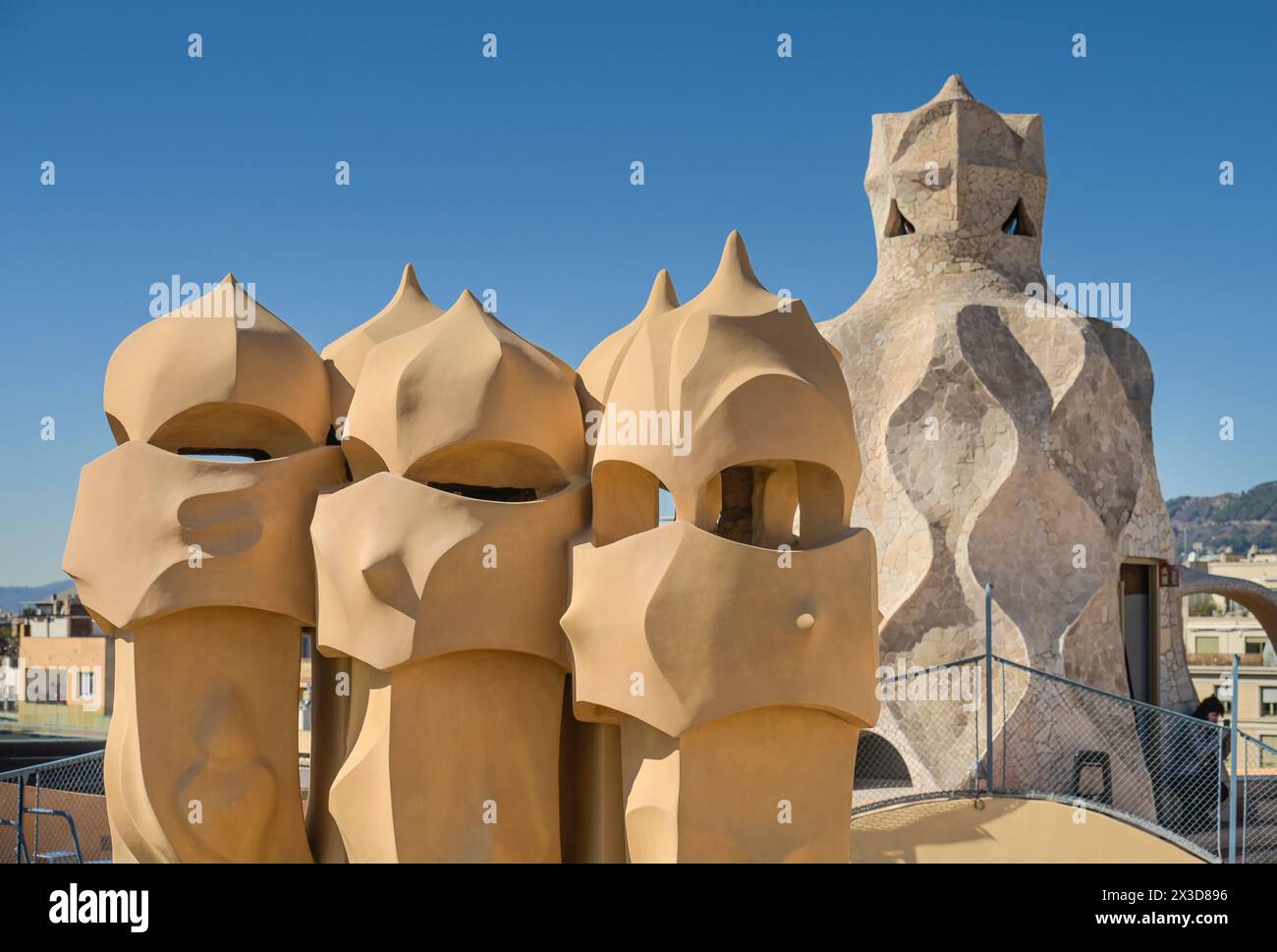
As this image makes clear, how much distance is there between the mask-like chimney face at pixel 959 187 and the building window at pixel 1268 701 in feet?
78.1

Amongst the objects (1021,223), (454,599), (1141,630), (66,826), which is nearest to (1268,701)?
(1141,630)

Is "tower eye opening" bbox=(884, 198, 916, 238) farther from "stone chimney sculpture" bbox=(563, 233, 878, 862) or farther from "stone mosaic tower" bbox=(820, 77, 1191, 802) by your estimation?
"stone chimney sculpture" bbox=(563, 233, 878, 862)

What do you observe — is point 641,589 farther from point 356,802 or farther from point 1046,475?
point 1046,475

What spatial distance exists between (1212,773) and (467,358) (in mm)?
10591

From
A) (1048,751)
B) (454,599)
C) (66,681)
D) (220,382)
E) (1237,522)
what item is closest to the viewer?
(454,599)

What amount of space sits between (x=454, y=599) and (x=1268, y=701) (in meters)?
34.0

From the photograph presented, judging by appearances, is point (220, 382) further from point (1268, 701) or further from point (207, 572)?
Answer: point (1268, 701)

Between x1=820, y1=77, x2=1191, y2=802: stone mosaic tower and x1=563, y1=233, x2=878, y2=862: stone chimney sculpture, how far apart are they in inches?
272

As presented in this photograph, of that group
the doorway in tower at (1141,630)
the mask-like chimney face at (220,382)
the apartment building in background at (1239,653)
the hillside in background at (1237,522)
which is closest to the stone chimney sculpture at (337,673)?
the mask-like chimney face at (220,382)

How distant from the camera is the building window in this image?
36.9m

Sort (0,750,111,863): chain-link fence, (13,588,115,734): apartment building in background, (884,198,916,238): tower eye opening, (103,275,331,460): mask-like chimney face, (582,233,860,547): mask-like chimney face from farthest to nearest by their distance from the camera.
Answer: (13,588,115,734): apartment building in background
(884,198,916,238): tower eye opening
(0,750,111,863): chain-link fence
(103,275,331,460): mask-like chimney face
(582,233,860,547): mask-like chimney face

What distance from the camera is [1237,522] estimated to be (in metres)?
170

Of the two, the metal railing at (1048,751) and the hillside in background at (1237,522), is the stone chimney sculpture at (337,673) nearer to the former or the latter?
the metal railing at (1048,751)

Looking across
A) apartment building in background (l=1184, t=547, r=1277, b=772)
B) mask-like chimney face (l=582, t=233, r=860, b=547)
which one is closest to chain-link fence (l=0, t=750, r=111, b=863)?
mask-like chimney face (l=582, t=233, r=860, b=547)
